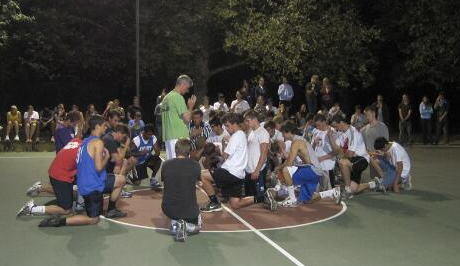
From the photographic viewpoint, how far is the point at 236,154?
9812mm

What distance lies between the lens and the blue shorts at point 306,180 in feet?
33.4

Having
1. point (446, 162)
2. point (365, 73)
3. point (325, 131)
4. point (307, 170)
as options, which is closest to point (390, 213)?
point (307, 170)

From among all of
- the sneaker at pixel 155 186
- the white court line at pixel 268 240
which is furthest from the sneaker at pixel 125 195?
the white court line at pixel 268 240

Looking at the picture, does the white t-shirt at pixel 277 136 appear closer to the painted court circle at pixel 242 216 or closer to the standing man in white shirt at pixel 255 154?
the standing man in white shirt at pixel 255 154

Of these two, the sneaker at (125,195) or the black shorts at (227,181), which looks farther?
the sneaker at (125,195)

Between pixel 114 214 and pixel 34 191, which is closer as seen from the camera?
pixel 114 214

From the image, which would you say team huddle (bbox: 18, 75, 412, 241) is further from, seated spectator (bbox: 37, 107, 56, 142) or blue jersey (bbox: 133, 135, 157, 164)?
seated spectator (bbox: 37, 107, 56, 142)

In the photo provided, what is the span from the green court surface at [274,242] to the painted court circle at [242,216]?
0.24 meters

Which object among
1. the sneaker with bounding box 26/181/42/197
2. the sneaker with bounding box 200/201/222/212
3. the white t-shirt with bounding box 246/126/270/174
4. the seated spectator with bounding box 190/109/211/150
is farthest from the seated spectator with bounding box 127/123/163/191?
the white t-shirt with bounding box 246/126/270/174

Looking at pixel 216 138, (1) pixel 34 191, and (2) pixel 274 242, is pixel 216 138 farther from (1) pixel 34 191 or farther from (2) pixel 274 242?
(2) pixel 274 242

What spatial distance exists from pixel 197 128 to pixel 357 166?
3.47m

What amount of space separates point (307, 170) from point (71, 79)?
21338 mm

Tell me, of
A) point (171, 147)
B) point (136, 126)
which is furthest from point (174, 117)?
point (136, 126)

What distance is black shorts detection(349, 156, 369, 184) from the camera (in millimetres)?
11234
